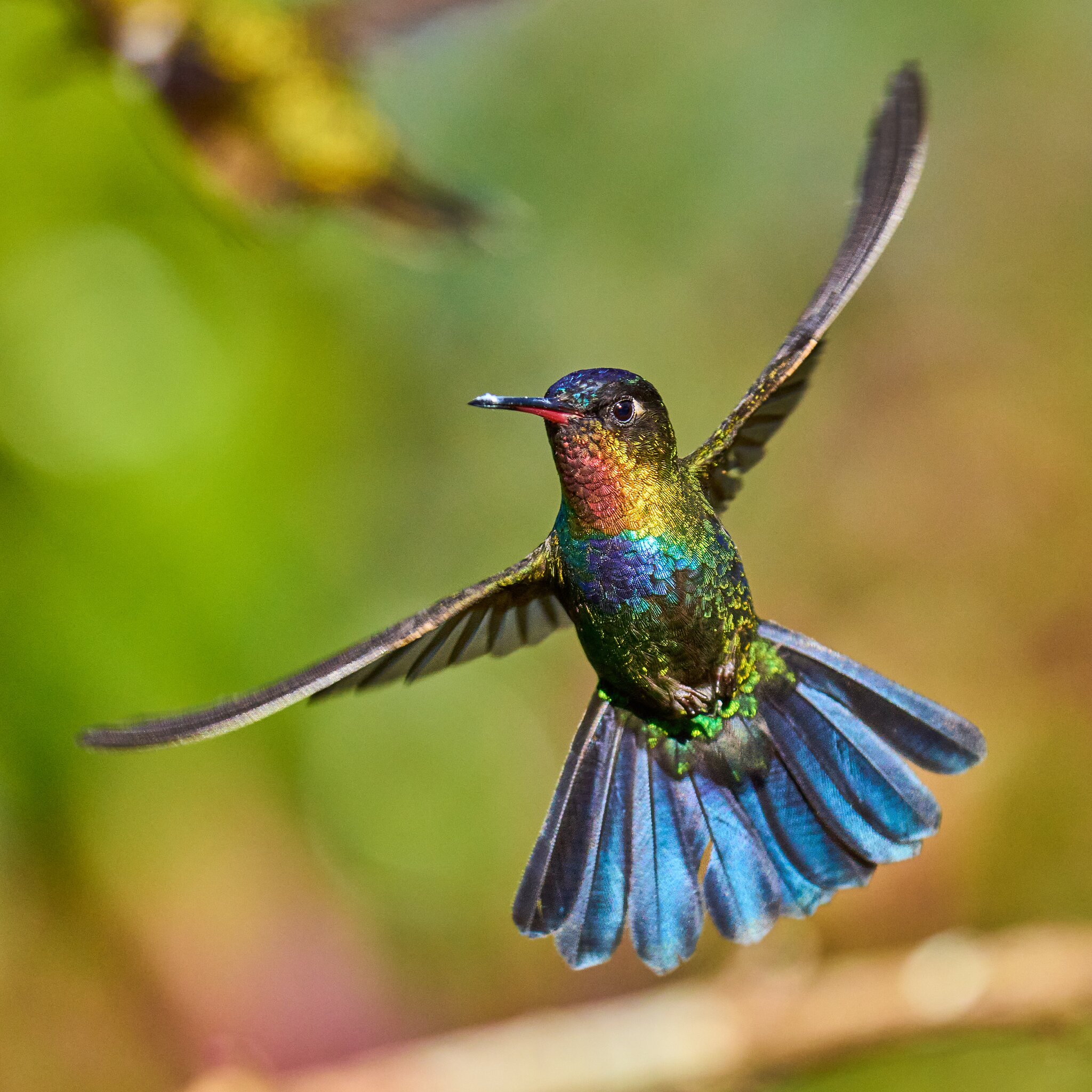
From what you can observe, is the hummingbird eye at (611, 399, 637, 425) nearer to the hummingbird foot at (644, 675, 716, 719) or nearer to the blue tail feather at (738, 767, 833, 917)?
the hummingbird foot at (644, 675, 716, 719)

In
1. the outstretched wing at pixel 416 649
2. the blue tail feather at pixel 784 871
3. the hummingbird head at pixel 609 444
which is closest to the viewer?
the outstretched wing at pixel 416 649

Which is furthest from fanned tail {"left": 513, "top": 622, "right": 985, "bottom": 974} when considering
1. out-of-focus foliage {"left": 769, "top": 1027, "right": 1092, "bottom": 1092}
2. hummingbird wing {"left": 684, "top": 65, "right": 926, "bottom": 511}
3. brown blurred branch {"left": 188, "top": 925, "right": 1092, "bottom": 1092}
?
out-of-focus foliage {"left": 769, "top": 1027, "right": 1092, "bottom": 1092}

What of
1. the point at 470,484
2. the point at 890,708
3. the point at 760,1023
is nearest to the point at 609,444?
the point at 890,708

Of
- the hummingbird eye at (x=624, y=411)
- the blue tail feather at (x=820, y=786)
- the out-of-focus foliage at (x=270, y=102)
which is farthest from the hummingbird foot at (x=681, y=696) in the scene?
the out-of-focus foliage at (x=270, y=102)

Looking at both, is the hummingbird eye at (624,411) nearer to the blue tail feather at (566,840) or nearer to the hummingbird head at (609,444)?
the hummingbird head at (609,444)

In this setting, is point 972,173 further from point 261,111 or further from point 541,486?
point 261,111

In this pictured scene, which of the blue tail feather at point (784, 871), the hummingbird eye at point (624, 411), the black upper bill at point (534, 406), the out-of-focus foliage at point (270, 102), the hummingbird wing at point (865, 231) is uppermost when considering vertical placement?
the out-of-focus foliage at point (270, 102)

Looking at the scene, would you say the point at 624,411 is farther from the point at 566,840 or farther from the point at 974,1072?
the point at 974,1072
